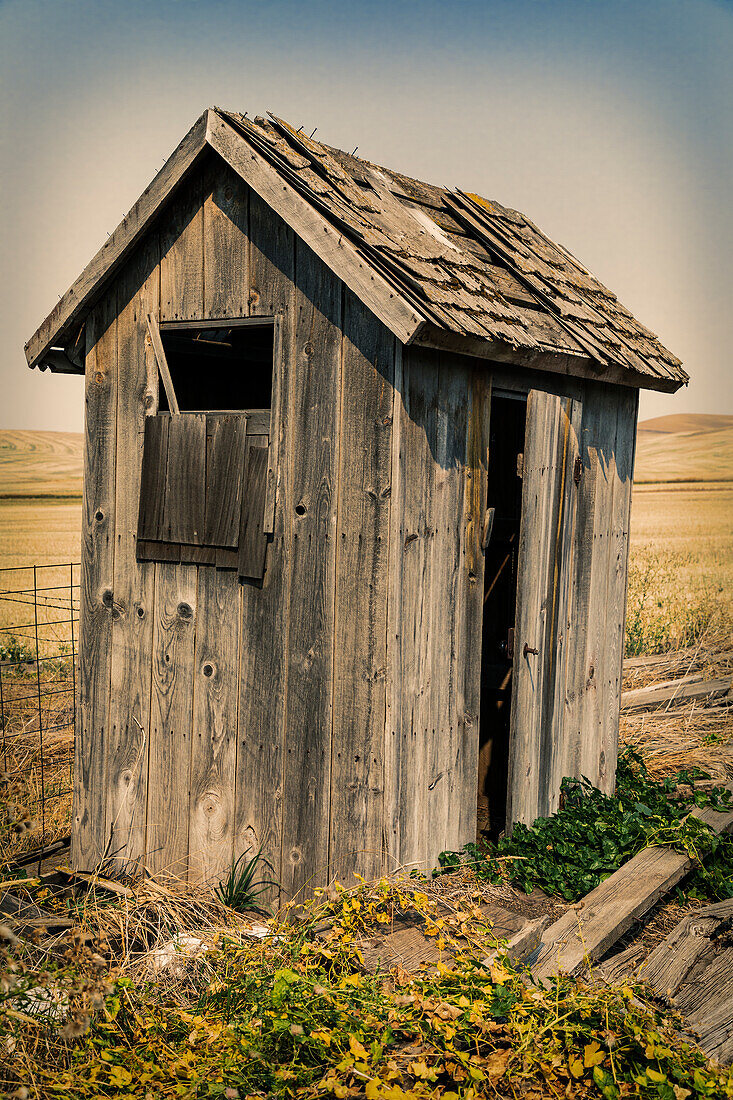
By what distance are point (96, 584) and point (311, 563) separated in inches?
65.8

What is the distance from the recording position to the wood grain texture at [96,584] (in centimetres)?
559

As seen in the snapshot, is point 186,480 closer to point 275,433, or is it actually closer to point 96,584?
point 275,433

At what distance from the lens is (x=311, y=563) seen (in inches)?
187

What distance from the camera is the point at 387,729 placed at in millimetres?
4488

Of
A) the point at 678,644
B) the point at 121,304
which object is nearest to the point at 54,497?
the point at 678,644

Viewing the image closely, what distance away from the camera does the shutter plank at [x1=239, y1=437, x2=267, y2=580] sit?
4898 mm

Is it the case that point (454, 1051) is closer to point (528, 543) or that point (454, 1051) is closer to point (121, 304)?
point (528, 543)

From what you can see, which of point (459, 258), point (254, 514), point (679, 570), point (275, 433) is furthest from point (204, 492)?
point (679, 570)

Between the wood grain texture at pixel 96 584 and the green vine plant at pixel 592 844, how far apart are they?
2.24 m

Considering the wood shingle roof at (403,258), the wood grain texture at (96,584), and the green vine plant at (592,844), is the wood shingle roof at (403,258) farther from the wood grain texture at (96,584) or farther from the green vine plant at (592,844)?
the green vine plant at (592,844)

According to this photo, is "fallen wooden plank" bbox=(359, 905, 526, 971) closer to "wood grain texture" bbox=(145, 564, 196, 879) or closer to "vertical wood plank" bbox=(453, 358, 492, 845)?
"vertical wood plank" bbox=(453, 358, 492, 845)

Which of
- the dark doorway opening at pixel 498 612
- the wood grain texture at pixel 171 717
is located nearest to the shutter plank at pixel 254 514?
the wood grain texture at pixel 171 717

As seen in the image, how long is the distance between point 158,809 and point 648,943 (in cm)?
287

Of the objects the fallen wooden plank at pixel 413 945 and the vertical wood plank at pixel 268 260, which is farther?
the vertical wood plank at pixel 268 260
